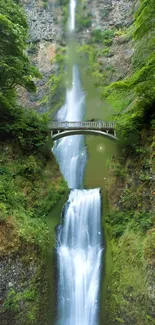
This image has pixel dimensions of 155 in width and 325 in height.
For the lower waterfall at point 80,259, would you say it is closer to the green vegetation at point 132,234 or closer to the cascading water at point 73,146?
the green vegetation at point 132,234

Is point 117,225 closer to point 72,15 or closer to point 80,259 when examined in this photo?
point 80,259

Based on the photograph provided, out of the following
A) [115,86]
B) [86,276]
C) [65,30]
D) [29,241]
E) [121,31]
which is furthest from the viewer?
[65,30]

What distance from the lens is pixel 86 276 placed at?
12242 mm

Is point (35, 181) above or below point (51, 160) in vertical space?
below

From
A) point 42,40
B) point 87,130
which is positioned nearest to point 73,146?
point 87,130

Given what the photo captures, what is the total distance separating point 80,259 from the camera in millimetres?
12875

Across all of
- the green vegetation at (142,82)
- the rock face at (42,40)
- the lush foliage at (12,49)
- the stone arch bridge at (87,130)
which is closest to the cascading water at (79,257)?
the stone arch bridge at (87,130)

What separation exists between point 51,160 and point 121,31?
22074 mm

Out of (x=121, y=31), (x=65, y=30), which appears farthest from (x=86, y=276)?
(x=65, y=30)

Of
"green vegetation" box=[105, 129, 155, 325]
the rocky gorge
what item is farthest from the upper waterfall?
"green vegetation" box=[105, 129, 155, 325]

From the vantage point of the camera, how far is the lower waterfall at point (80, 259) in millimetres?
11250

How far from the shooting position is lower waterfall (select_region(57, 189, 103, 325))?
36.9ft

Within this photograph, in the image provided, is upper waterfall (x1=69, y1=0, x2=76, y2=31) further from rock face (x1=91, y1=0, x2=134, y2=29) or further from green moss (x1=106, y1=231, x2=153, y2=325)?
green moss (x1=106, y1=231, x2=153, y2=325)

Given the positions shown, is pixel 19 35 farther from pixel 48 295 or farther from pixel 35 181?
pixel 48 295
